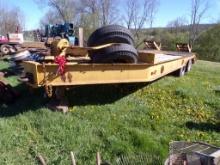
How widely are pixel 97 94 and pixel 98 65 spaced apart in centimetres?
103

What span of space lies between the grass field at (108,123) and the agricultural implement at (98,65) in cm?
50

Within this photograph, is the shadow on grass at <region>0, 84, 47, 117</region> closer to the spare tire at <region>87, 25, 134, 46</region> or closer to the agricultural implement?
the agricultural implement

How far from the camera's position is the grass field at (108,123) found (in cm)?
455

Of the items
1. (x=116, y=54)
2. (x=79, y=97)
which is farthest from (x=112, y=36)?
(x=79, y=97)

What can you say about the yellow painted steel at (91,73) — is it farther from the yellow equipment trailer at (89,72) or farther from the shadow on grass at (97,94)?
the shadow on grass at (97,94)

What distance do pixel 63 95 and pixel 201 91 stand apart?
3.04m

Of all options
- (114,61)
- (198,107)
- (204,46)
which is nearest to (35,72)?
(114,61)

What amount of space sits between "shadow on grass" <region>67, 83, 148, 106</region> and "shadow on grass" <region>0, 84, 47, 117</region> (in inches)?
21.8

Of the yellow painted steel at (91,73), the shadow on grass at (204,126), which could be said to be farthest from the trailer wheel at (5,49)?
the shadow on grass at (204,126)

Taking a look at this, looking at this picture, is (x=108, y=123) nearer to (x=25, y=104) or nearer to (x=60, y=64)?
(x=60, y=64)

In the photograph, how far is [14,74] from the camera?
7.85m

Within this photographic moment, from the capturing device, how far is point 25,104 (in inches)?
234

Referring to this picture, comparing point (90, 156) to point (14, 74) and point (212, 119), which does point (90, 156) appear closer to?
point (212, 119)

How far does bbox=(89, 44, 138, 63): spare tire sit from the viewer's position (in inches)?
217
